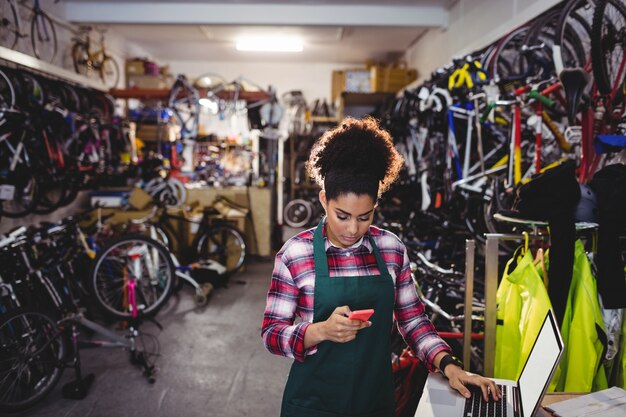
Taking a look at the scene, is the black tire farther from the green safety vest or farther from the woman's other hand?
the woman's other hand

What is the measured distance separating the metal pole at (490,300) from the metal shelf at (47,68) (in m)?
4.88

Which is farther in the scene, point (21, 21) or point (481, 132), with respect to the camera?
point (21, 21)

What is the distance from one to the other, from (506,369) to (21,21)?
5.97 m

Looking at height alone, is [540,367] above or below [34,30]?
below

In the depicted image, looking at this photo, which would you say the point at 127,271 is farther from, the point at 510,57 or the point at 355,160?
the point at 510,57

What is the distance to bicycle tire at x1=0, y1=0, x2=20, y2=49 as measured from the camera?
15.8ft

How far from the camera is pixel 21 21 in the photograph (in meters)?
5.19

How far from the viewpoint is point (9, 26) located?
4.93 metres

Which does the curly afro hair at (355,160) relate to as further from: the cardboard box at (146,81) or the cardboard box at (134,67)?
the cardboard box at (134,67)

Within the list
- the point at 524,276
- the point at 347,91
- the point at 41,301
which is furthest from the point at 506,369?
the point at 347,91

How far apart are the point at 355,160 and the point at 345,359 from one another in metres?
0.53

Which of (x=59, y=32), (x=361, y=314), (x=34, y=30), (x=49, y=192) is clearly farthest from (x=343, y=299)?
(x=59, y=32)

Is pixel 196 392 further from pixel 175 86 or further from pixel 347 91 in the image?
pixel 347 91

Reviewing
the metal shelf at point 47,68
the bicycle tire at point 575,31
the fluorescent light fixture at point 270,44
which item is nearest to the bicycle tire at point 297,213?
the fluorescent light fixture at point 270,44
